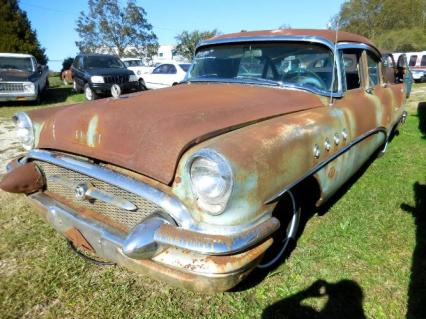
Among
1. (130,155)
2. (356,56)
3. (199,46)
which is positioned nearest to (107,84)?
(199,46)

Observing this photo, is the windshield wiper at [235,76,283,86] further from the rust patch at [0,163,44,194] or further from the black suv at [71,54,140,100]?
the black suv at [71,54,140,100]

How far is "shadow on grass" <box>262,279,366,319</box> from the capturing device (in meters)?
2.15

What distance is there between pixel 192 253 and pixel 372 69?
127 inches

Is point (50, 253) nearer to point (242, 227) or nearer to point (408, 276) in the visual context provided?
point (242, 227)

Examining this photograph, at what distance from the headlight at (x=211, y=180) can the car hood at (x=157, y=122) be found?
137 mm

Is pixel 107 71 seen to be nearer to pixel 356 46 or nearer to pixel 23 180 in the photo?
pixel 356 46

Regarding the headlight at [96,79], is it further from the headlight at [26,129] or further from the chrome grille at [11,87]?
the headlight at [26,129]

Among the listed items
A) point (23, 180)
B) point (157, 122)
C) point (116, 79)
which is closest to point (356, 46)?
point (157, 122)

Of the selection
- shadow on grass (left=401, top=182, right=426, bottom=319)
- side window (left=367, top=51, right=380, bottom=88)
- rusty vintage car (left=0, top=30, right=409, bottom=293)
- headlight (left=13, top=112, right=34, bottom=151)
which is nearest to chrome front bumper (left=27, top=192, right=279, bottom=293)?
rusty vintage car (left=0, top=30, right=409, bottom=293)

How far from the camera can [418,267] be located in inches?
102

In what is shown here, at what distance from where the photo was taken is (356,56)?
3.57 m

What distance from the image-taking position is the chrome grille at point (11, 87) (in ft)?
34.1

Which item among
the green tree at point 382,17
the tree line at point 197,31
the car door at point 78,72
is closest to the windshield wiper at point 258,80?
the car door at point 78,72

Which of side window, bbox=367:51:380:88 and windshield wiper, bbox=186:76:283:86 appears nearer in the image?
windshield wiper, bbox=186:76:283:86
